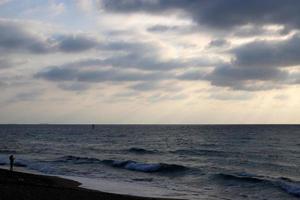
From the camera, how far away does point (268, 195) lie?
1027 inches

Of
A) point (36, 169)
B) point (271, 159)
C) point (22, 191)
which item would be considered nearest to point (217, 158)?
point (271, 159)

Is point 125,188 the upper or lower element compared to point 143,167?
upper

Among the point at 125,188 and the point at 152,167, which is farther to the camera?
the point at 152,167

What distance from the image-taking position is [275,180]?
31312 mm

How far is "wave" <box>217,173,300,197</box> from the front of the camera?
2744 cm

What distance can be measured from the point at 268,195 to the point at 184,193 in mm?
5368

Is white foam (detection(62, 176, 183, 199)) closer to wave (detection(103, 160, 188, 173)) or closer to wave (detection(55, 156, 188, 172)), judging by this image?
wave (detection(103, 160, 188, 173))

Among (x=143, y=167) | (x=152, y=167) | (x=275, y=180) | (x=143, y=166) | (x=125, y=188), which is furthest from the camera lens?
(x=143, y=166)

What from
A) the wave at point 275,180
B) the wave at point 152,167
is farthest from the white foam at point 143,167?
the wave at point 275,180

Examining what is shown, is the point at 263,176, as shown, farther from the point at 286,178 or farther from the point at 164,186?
the point at 164,186

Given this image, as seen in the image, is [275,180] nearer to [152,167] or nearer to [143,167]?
[152,167]

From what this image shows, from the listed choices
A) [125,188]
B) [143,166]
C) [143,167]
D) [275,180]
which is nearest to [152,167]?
[143,167]

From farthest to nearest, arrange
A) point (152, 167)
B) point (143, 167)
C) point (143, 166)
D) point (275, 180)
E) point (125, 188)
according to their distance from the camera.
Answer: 1. point (143, 166)
2. point (143, 167)
3. point (152, 167)
4. point (275, 180)
5. point (125, 188)

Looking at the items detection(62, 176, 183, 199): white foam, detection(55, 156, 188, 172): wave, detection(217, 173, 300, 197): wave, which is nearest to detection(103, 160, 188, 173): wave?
detection(55, 156, 188, 172): wave
